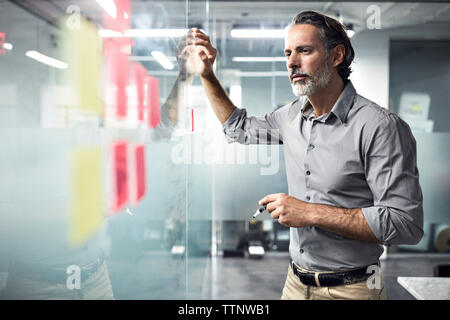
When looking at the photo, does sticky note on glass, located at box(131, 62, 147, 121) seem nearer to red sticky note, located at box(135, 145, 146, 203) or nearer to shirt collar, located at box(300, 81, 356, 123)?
red sticky note, located at box(135, 145, 146, 203)

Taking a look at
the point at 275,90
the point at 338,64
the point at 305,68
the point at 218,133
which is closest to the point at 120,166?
the point at 305,68

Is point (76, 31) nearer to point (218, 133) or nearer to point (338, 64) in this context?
point (338, 64)

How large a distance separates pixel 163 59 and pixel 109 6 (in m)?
0.22

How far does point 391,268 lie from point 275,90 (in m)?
2.20

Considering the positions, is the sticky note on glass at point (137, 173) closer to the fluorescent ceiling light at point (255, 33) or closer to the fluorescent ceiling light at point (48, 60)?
the fluorescent ceiling light at point (48, 60)

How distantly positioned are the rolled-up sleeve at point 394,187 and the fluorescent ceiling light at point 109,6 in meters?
0.64

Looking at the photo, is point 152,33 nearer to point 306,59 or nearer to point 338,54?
point 306,59

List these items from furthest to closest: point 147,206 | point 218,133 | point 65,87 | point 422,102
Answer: point 422,102 → point 218,133 → point 147,206 → point 65,87

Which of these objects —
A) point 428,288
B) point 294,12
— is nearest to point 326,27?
point 428,288

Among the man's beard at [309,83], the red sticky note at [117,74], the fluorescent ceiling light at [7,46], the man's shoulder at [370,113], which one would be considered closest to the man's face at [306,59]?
the man's beard at [309,83]

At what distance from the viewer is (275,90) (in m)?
2.50

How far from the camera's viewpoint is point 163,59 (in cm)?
76

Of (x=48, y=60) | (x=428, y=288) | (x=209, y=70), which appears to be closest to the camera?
(x=48, y=60)
